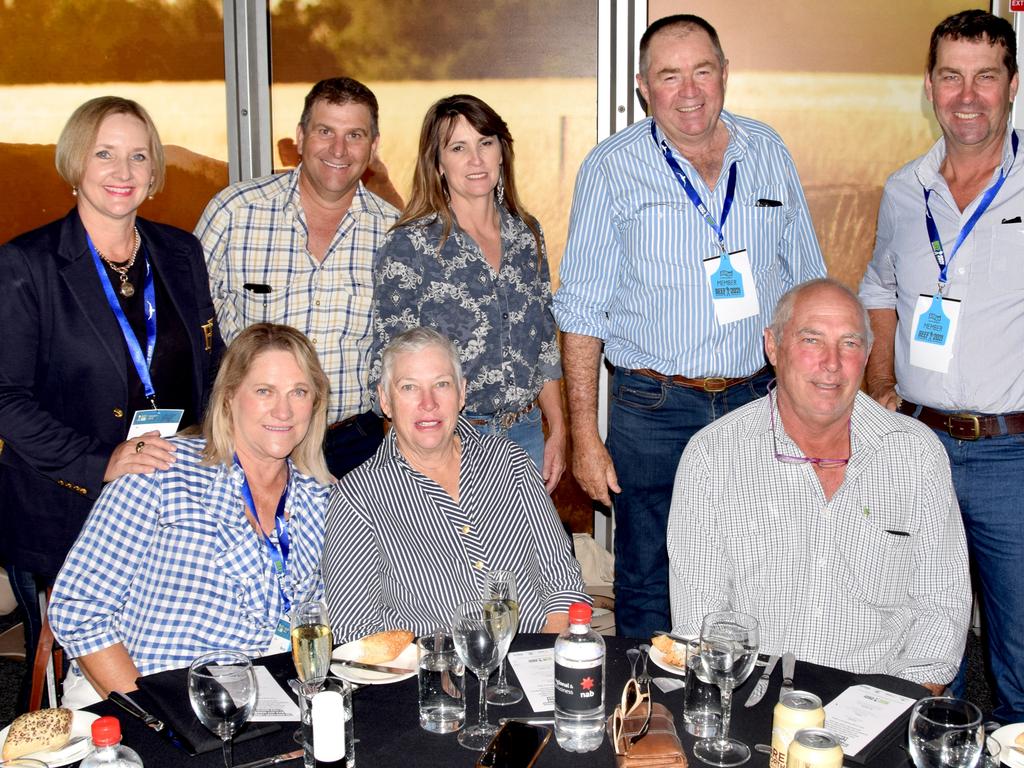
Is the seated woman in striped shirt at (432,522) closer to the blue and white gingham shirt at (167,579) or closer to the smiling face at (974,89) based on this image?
the blue and white gingham shirt at (167,579)

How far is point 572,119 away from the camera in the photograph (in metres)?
4.86

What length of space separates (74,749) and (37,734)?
0.06 meters

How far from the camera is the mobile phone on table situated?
65.9 inches

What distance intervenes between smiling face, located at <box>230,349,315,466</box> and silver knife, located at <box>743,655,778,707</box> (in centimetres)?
125

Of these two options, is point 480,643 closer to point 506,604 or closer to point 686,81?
point 506,604

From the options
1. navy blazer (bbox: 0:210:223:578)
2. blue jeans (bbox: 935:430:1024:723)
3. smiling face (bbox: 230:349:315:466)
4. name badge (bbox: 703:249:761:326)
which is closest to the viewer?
smiling face (bbox: 230:349:315:466)

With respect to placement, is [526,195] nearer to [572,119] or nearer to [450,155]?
[572,119]

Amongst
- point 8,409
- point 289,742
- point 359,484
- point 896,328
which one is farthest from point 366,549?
point 896,328

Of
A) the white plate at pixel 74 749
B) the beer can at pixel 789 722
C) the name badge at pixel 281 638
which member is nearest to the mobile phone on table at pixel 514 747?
the beer can at pixel 789 722

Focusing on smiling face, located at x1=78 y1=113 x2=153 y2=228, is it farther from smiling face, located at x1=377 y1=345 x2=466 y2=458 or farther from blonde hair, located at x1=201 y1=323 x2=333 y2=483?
smiling face, located at x1=377 y1=345 x2=466 y2=458

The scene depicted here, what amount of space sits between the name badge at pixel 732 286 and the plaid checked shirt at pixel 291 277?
115cm

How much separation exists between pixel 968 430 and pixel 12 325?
2794 mm

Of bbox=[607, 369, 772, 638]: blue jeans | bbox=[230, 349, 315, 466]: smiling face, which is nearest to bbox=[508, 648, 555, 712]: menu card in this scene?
bbox=[230, 349, 315, 466]: smiling face

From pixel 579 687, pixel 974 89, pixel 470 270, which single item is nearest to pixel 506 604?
pixel 579 687
